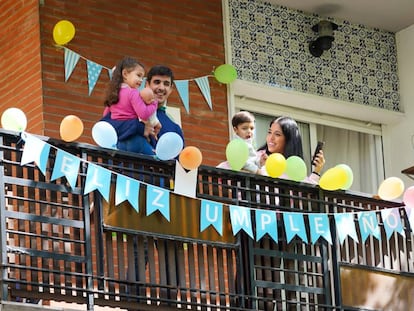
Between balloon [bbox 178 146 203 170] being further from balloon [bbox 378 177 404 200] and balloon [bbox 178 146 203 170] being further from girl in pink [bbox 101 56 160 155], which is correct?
balloon [bbox 378 177 404 200]

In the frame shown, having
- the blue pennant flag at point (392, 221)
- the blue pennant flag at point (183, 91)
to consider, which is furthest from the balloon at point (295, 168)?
the blue pennant flag at point (183, 91)

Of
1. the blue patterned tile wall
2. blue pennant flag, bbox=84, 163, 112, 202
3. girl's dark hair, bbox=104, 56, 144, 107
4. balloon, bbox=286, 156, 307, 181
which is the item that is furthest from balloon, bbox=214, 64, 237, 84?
blue pennant flag, bbox=84, 163, 112, 202

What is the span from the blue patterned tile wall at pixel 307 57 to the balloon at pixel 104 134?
13.3 feet

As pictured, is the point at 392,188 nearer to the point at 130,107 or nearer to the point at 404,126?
the point at 130,107

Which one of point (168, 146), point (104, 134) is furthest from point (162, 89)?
point (104, 134)

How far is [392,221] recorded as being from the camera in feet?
45.3

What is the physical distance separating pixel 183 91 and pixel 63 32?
5.05 feet

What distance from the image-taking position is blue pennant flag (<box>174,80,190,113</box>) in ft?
51.0

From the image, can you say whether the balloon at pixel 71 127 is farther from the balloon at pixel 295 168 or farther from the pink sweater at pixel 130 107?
the balloon at pixel 295 168

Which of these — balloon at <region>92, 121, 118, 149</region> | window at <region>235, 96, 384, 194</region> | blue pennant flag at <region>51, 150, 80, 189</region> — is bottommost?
blue pennant flag at <region>51, 150, 80, 189</region>

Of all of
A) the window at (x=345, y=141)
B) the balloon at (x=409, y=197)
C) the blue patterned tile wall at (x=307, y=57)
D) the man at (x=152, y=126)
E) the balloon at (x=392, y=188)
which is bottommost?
the balloon at (x=409, y=197)

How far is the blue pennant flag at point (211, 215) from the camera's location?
41.4ft

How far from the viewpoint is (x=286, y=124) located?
1366 cm

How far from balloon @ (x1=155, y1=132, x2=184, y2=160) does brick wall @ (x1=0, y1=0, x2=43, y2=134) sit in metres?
2.34
